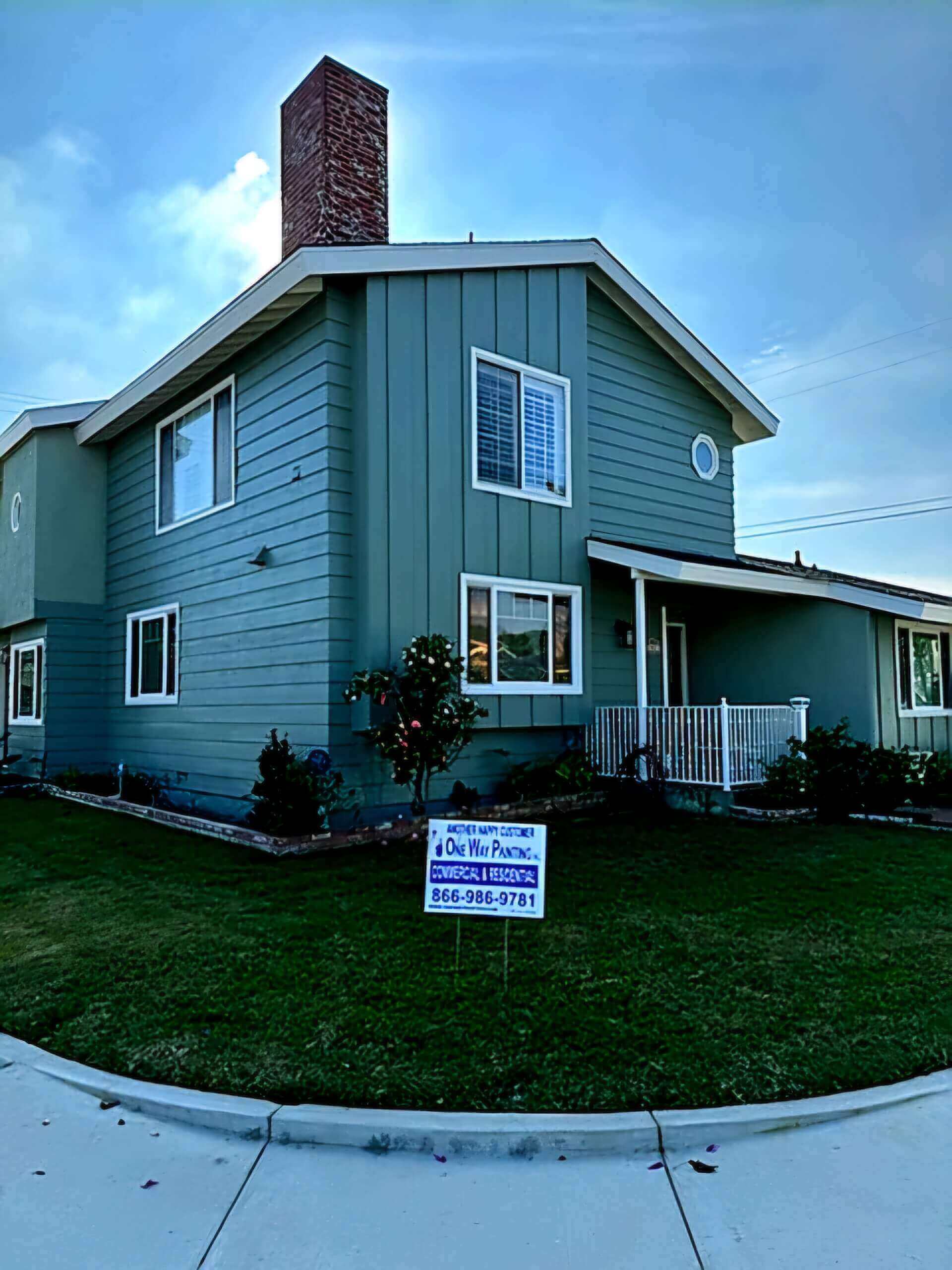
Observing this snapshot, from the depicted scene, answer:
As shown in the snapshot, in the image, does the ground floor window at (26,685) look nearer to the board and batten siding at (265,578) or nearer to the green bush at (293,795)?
the board and batten siding at (265,578)

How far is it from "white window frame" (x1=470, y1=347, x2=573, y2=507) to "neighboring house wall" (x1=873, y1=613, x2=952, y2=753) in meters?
4.57

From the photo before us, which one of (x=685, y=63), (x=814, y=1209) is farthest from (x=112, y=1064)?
(x=685, y=63)

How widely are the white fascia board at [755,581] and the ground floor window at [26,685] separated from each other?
8.86 meters

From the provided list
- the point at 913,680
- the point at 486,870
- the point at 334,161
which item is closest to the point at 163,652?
the point at 334,161

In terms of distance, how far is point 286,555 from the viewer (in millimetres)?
9359

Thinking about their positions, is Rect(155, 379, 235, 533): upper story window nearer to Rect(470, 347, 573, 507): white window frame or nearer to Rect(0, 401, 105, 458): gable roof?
Rect(0, 401, 105, 458): gable roof

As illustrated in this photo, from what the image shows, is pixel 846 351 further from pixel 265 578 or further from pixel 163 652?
pixel 163 652

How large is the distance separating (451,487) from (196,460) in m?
3.95

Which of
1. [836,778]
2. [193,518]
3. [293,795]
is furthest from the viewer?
[193,518]

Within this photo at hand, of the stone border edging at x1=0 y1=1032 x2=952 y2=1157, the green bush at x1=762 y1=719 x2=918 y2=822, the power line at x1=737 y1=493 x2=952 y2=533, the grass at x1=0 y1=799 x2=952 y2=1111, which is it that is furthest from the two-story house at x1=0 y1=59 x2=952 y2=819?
the power line at x1=737 y1=493 x2=952 y2=533

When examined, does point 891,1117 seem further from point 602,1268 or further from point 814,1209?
point 602,1268

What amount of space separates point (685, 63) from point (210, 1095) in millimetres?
13553

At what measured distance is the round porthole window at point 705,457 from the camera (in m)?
13.3

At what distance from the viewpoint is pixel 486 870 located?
4.50 meters
